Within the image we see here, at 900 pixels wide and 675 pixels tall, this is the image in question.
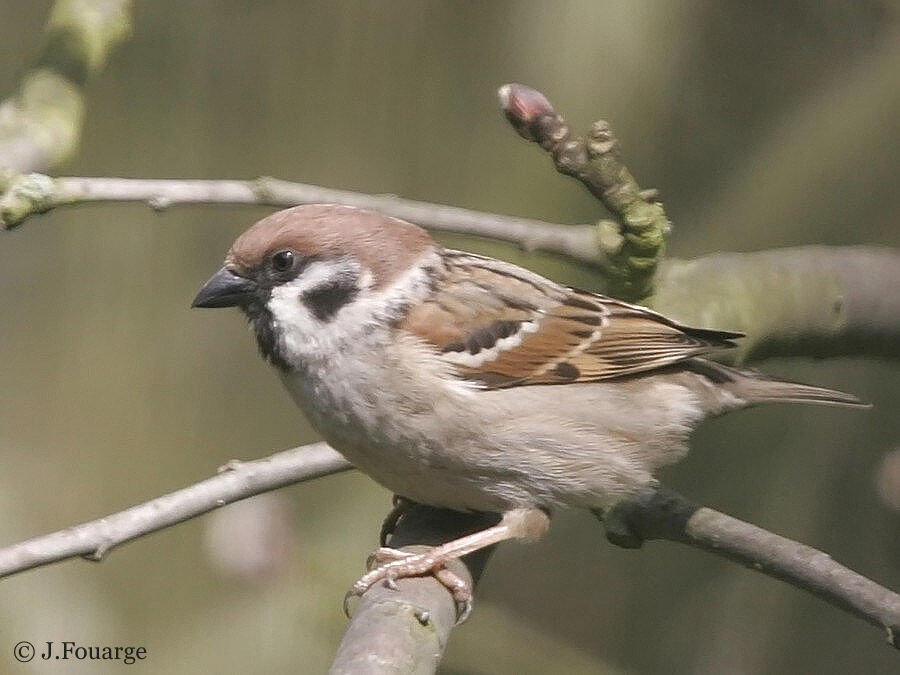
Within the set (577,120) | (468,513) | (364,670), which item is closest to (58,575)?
(468,513)

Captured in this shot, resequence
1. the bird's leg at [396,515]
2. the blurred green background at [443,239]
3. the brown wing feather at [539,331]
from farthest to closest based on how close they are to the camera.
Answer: the blurred green background at [443,239] < the bird's leg at [396,515] < the brown wing feather at [539,331]

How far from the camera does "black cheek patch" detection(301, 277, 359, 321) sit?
101 inches

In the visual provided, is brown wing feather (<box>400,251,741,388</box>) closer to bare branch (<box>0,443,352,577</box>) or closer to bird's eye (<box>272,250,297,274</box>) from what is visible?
bird's eye (<box>272,250,297,274</box>)

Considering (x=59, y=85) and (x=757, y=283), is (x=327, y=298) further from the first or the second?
(x=757, y=283)

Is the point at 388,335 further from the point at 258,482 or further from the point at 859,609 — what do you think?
the point at 859,609

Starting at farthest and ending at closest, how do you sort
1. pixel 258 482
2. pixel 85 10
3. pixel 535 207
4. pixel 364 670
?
pixel 535 207, pixel 85 10, pixel 258 482, pixel 364 670

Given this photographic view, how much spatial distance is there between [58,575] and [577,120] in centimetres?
208

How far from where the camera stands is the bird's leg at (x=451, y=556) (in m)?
2.29

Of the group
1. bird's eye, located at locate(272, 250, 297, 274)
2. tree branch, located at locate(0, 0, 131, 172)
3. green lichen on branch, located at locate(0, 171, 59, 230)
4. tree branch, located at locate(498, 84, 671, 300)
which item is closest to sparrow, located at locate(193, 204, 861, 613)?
bird's eye, located at locate(272, 250, 297, 274)

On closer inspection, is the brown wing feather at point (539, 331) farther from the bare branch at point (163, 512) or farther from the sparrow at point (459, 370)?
the bare branch at point (163, 512)

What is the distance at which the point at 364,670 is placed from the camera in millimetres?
1800

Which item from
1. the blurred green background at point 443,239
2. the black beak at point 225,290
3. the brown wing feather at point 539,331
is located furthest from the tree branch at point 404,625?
the blurred green background at point 443,239

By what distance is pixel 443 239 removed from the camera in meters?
4.23

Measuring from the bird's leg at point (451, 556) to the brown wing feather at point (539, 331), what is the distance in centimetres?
28
